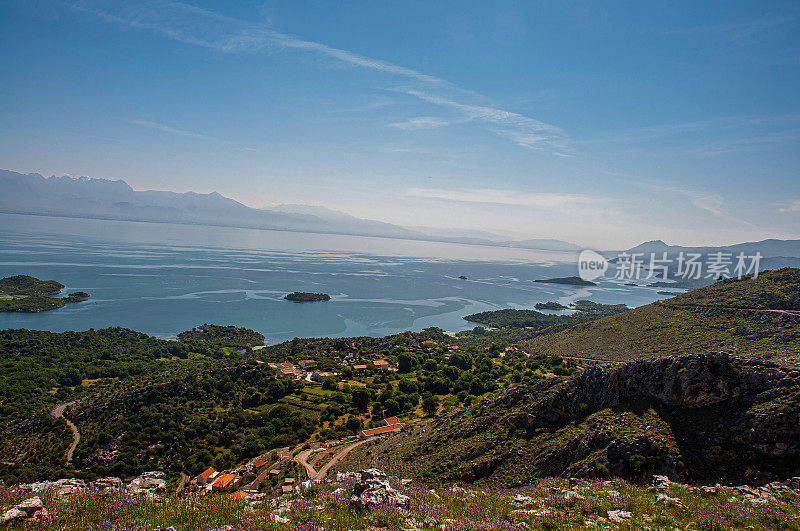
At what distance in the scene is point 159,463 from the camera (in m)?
29.1

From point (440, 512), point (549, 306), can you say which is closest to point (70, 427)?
point (440, 512)

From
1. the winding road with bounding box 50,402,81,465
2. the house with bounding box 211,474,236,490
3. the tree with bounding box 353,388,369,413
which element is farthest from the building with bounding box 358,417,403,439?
the winding road with bounding box 50,402,81,465

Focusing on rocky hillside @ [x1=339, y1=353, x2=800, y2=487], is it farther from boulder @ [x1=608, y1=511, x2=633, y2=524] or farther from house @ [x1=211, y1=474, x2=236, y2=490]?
house @ [x1=211, y1=474, x2=236, y2=490]

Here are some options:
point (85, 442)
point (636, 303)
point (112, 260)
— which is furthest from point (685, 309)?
point (112, 260)

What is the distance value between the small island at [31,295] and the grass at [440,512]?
401 feet

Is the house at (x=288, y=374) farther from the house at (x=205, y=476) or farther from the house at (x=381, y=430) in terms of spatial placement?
the house at (x=205, y=476)

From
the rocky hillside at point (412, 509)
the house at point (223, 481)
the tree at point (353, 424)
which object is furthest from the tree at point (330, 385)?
the rocky hillside at point (412, 509)

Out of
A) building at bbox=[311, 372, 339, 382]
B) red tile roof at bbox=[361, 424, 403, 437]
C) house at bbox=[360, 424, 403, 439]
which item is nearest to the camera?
house at bbox=[360, 424, 403, 439]

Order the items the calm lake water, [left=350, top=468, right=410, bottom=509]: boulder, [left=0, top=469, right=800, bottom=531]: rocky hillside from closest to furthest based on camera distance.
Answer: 1. [left=0, top=469, right=800, bottom=531]: rocky hillside
2. [left=350, top=468, right=410, bottom=509]: boulder
3. the calm lake water

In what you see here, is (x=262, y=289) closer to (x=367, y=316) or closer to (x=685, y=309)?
(x=367, y=316)

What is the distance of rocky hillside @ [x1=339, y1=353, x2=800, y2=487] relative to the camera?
11691 millimetres

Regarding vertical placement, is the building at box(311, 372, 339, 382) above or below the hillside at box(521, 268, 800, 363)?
below

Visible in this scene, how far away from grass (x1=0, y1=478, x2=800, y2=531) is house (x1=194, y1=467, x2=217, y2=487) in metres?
19.1

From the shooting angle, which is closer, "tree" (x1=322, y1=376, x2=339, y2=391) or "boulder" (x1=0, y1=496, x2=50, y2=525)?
"boulder" (x1=0, y1=496, x2=50, y2=525)
